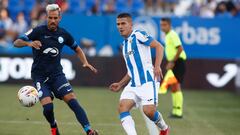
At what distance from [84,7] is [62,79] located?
14.2 meters

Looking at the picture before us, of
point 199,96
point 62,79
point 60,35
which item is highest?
point 60,35

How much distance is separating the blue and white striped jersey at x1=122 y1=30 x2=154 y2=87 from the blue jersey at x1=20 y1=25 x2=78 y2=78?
129 cm

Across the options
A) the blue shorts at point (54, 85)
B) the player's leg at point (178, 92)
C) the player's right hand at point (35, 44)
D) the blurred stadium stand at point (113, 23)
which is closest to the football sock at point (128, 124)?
the blue shorts at point (54, 85)

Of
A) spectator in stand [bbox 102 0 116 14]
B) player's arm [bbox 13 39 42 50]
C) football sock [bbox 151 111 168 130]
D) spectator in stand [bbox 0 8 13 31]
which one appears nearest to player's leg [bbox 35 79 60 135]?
player's arm [bbox 13 39 42 50]

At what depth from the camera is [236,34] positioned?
23.4 m

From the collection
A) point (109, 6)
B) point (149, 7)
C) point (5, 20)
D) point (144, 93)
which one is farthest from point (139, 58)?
point (149, 7)

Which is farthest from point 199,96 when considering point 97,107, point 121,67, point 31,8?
point 31,8

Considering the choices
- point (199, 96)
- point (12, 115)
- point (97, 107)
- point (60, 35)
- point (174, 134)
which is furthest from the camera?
point (199, 96)

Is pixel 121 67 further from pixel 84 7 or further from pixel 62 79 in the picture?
pixel 62 79

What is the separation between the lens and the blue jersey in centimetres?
1027

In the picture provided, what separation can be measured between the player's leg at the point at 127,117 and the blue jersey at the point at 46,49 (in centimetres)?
140

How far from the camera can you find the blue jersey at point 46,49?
10.3 m

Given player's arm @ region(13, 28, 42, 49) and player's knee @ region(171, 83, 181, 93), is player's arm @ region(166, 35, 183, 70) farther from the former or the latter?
player's arm @ region(13, 28, 42, 49)

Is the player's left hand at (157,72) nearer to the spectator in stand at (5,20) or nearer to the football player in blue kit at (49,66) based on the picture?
the football player in blue kit at (49,66)
